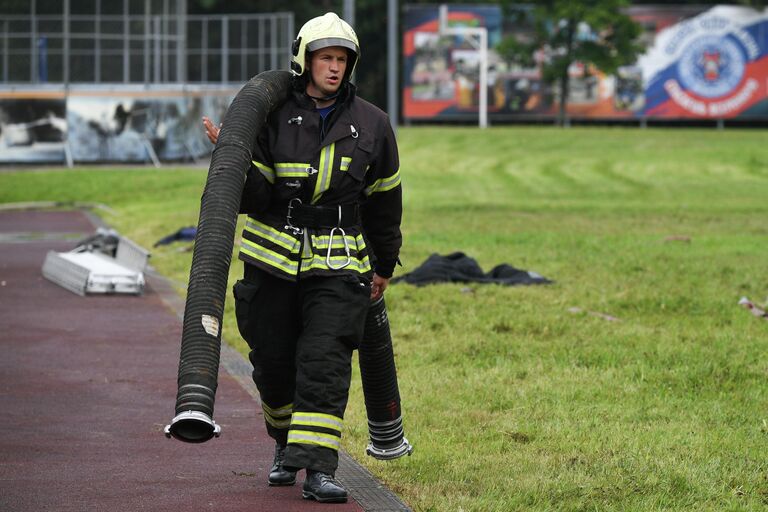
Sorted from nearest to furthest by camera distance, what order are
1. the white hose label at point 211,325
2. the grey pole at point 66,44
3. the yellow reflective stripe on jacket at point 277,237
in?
the white hose label at point 211,325 → the yellow reflective stripe on jacket at point 277,237 → the grey pole at point 66,44

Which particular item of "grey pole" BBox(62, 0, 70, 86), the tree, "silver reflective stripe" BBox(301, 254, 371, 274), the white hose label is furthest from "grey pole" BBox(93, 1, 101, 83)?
the white hose label

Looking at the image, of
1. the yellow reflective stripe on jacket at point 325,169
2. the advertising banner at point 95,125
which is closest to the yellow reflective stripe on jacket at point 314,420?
the yellow reflective stripe on jacket at point 325,169

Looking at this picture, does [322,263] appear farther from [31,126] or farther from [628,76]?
[628,76]

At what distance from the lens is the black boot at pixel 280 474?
6488 millimetres

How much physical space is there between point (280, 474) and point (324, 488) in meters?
0.45

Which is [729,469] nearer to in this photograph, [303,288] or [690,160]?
[303,288]

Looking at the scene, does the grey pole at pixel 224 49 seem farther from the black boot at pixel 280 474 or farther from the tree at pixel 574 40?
the black boot at pixel 280 474

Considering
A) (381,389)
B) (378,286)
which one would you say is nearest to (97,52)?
(381,389)

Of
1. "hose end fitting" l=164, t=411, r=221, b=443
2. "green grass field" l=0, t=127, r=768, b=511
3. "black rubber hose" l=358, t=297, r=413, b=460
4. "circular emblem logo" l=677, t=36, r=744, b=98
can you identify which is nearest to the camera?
"hose end fitting" l=164, t=411, r=221, b=443

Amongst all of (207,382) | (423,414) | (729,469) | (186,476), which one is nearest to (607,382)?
(423,414)

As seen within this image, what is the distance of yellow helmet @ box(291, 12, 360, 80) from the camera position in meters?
6.15

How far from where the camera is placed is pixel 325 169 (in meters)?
6.17

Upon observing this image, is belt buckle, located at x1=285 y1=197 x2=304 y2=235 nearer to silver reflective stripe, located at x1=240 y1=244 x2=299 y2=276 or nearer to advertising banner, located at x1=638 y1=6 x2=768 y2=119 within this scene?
silver reflective stripe, located at x1=240 y1=244 x2=299 y2=276

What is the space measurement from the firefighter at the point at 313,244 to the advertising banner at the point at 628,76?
202ft
